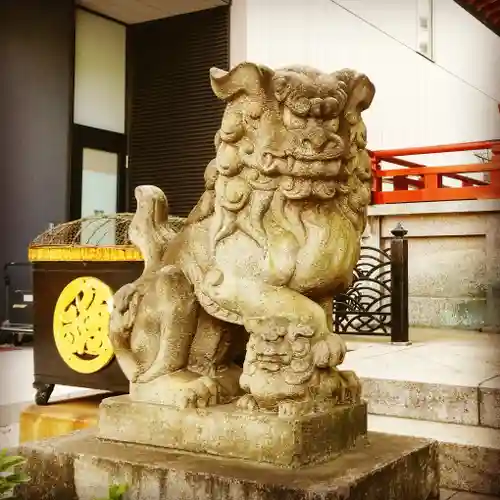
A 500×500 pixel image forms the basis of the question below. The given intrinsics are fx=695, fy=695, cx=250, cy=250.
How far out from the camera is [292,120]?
1.59 meters

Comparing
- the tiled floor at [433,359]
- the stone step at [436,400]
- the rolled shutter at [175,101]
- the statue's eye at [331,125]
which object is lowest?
the stone step at [436,400]

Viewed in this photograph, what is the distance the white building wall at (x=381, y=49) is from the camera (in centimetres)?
487

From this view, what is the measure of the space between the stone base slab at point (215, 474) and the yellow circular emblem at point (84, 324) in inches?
43.2

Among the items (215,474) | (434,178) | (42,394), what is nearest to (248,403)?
(215,474)

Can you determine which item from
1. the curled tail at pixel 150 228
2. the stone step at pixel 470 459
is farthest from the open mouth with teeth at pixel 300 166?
the stone step at pixel 470 459

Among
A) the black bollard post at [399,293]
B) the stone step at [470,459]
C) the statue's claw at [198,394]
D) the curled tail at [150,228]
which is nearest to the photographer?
the statue's claw at [198,394]

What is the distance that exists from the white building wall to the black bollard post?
867 mm

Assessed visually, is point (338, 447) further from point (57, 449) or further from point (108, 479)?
point (57, 449)

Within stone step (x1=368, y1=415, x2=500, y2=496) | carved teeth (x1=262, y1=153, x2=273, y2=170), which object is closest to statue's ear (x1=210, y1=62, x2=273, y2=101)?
carved teeth (x1=262, y1=153, x2=273, y2=170)

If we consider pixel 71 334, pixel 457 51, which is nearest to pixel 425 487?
pixel 71 334

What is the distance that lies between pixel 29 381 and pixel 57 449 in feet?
9.18

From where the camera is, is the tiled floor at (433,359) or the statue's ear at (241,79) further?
the tiled floor at (433,359)

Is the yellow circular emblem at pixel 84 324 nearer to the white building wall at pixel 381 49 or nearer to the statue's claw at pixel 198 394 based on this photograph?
the statue's claw at pixel 198 394

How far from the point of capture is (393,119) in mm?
7391
